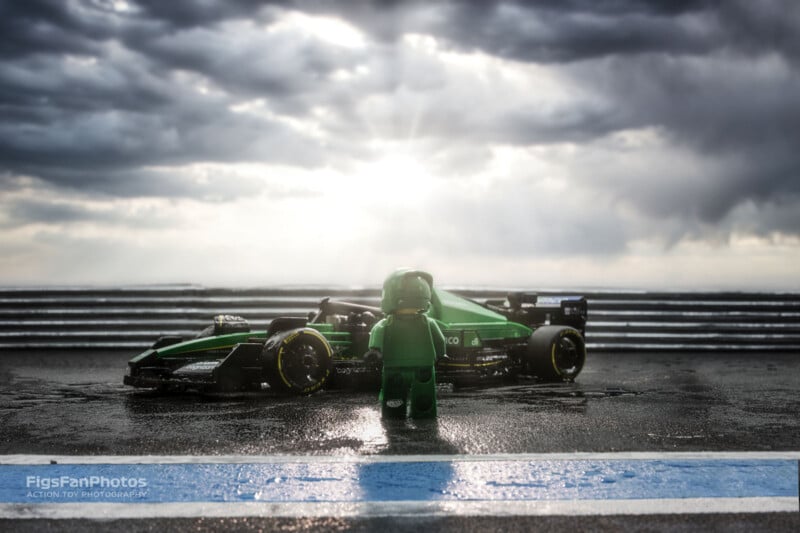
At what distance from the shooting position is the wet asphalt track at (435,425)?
352cm

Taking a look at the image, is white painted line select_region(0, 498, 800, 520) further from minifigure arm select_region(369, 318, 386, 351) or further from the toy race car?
the toy race car

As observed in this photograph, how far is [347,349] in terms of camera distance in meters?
8.13

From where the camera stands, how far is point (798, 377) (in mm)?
9617

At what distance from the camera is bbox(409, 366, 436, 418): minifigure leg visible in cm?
619

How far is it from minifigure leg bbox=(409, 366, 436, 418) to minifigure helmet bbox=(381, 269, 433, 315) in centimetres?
62

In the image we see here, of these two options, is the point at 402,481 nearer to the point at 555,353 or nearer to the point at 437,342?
the point at 437,342

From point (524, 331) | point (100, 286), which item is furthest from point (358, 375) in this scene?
point (100, 286)

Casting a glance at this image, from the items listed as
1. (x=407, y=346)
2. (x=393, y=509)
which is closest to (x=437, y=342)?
(x=407, y=346)

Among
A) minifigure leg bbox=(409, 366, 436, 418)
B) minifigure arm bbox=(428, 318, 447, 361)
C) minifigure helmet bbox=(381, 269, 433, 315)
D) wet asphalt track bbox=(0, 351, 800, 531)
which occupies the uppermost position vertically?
minifigure helmet bbox=(381, 269, 433, 315)

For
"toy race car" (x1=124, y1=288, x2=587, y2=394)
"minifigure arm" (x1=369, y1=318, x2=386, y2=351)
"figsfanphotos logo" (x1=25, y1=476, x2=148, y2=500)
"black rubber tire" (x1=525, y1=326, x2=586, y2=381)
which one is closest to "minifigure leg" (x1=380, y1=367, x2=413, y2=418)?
"minifigure arm" (x1=369, y1=318, x2=386, y2=351)

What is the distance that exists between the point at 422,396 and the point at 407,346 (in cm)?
47

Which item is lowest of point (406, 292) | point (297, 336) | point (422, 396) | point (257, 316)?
point (422, 396)

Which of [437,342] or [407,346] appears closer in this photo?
[407,346]

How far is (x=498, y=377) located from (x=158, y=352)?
413 cm
